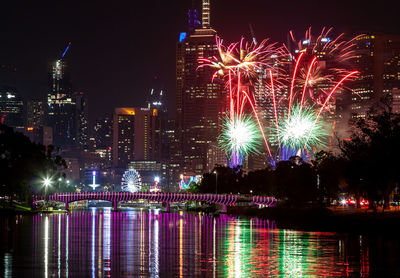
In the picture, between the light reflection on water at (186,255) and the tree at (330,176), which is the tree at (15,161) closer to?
the tree at (330,176)

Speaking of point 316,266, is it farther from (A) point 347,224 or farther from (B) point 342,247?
(A) point 347,224

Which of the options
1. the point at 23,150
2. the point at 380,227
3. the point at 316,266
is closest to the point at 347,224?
the point at 380,227

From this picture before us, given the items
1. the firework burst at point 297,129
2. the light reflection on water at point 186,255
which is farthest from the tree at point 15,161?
the light reflection on water at point 186,255

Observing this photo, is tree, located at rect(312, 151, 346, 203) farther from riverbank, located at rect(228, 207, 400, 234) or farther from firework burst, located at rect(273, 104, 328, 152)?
riverbank, located at rect(228, 207, 400, 234)

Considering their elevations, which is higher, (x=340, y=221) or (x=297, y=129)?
(x=297, y=129)

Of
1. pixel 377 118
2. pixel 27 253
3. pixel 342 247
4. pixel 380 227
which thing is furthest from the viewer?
pixel 377 118

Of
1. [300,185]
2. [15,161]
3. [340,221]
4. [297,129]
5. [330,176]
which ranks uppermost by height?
[297,129]

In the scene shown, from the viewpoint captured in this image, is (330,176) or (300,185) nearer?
(330,176)

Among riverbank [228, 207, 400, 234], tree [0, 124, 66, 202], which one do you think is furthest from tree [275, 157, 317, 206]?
tree [0, 124, 66, 202]

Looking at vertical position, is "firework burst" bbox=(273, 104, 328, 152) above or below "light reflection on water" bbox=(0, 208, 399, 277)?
above

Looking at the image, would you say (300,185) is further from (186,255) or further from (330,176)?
(186,255)

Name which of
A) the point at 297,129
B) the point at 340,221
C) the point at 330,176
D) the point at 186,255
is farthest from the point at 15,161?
the point at 186,255
